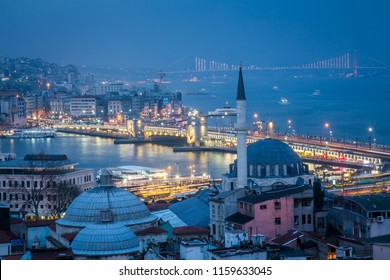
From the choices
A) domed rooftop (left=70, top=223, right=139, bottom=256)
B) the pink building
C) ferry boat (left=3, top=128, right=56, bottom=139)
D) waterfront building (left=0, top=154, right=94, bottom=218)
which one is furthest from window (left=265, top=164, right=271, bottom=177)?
ferry boat (left=3, top=128, right=56, bottom=139)

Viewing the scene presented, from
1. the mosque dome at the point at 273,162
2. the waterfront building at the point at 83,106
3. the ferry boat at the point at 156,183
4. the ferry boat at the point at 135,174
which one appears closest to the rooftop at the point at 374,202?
the mosque dome at the point at 273,162

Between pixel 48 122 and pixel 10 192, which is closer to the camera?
pixel 10 192

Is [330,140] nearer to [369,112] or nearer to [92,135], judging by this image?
[92,135]

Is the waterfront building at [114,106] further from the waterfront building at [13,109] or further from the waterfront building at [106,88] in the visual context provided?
the waterfront building at [106,88]

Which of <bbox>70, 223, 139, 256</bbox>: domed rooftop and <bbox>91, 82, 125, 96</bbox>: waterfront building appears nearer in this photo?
<bbox>70, 223, 139, 256</bbox>: domed rooftop

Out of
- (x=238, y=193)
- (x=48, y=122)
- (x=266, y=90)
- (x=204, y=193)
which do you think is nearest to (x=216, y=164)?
(x=204, y=193)

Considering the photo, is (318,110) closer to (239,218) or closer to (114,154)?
(114,154)

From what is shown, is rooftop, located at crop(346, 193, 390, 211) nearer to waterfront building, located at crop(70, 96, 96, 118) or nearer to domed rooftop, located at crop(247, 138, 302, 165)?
domed rooftop, located at crop(247, 138, 302, 165)
